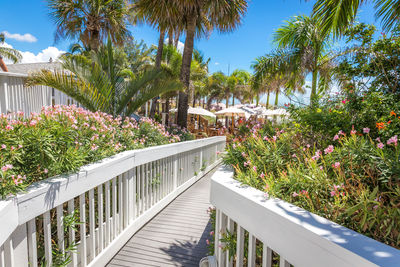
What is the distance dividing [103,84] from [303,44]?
298 inches

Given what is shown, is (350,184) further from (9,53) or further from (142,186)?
(9,53)

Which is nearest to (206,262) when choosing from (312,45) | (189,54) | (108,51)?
(108,51)

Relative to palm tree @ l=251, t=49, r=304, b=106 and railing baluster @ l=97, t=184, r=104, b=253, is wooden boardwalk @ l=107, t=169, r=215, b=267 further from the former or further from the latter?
palm tree @ l=251, t=49, r=304, b=106

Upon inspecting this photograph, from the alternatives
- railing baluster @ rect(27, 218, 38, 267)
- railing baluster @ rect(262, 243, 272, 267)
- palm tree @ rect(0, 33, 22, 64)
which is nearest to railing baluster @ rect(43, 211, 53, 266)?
railing baluster @ rect(27, 218, 38, 267)

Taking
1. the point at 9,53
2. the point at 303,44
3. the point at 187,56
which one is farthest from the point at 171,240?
the point at 9,53

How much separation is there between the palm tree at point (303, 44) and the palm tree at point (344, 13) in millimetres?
4566

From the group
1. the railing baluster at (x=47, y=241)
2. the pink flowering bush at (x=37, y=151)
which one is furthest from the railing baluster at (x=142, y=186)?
the railing baluster at (x=47, y=241)

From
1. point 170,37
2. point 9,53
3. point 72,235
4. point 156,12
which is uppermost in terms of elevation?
point 9,53

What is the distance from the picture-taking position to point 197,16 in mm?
7930

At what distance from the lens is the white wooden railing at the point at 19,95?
5637mm

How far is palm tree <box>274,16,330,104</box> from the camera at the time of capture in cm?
859

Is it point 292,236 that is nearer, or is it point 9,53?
point 292,236

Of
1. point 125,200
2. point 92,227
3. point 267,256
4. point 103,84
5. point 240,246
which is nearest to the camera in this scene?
point 267,256

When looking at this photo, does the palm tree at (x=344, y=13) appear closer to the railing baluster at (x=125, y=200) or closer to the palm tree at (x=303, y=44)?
the railing baluster at (x=125, y=200)
